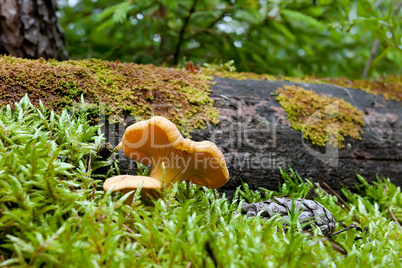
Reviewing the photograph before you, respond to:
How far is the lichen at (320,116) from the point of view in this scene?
8.96 ft

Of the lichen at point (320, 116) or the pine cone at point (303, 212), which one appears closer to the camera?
the pine cone at point (303, 212)

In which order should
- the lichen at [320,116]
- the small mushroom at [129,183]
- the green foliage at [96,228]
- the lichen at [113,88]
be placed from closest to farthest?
the green foliage at [96,228] → the small mushroom at [129,183] → the lichen at [113,88] → the lichen at [320,116]

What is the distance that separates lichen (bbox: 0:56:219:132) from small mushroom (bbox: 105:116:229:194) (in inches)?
19.3

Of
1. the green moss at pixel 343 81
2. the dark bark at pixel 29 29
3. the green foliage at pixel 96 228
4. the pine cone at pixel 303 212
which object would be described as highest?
the dark bark at pixel 29 29

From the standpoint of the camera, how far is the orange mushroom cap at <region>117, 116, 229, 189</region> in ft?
5.20

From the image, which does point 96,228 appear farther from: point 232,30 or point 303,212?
point 232,30

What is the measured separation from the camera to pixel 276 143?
257cm

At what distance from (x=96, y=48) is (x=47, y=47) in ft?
2.81

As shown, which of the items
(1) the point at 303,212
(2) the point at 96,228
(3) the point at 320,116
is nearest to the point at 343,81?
(3) the point at 320,116

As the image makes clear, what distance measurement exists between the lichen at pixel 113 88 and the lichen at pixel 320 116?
0.85 m

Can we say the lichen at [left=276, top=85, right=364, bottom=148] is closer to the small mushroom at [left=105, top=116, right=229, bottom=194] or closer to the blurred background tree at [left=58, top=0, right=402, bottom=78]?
the blurred background tree at [left=58, top=0, right=402, bottom=78]

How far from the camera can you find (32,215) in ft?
4.25

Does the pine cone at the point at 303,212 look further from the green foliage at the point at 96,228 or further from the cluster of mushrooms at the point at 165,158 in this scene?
the cluster of mushrooms at the point at 165,158

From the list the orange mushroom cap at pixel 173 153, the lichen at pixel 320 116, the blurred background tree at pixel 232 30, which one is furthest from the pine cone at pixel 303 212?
the blurred background tree at pixel 232 30
